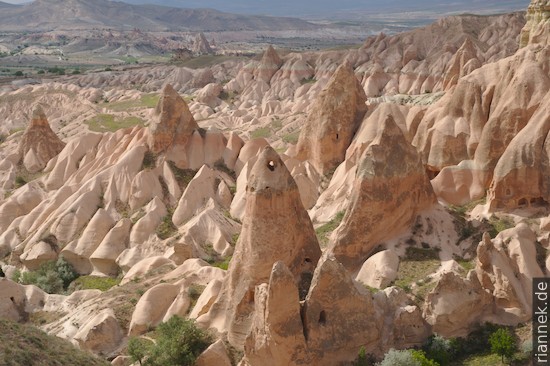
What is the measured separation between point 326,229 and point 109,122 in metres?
45.6

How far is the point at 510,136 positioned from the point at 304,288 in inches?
509

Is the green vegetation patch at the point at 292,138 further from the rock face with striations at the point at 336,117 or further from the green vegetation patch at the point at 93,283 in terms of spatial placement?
the green vegetation patch at the point at 93,283

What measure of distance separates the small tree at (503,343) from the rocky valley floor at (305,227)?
35 cm

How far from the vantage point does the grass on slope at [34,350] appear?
18328 mm

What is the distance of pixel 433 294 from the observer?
71.4ft

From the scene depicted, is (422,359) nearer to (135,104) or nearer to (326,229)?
(326,229)

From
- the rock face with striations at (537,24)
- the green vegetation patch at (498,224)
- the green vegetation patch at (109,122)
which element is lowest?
the green vegetation patch at (109,122)

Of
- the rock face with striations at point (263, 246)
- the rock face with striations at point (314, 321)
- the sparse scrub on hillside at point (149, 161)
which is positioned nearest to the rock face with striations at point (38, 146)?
the sparse scrub on hillside at point (149, 161)

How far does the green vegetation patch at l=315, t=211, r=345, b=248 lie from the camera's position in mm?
28683

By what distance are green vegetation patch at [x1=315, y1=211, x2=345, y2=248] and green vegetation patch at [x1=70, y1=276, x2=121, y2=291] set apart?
12.2 meters

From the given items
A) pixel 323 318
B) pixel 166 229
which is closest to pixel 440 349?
pixel 323 318

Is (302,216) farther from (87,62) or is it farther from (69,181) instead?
(87,62)

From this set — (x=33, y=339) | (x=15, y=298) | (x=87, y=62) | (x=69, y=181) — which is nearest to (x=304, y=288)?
(x=33, y=339)

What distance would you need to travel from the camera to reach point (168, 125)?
4372 centimetres
